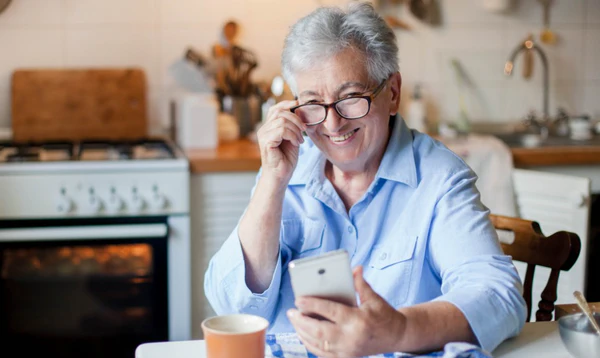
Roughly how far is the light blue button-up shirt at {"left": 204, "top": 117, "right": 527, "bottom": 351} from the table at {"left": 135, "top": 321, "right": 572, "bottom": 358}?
78mm

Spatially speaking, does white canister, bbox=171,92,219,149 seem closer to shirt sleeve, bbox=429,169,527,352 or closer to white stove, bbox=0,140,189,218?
white stove, bbox=0,140,189,218

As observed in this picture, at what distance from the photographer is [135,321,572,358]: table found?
1.24 m

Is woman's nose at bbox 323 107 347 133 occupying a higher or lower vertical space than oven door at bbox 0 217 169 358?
higher

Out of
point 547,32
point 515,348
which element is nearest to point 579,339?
point 515,348

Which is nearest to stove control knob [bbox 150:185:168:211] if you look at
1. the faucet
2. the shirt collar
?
the shirt collar

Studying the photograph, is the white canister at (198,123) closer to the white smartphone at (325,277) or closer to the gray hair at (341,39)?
the gray hair at (341,39)

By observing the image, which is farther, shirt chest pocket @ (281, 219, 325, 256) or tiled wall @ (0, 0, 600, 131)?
tiled wall @ (0, 0, 600, 131)

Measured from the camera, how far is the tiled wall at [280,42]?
10.3 ft

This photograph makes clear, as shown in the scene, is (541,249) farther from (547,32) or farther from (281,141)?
(547,32)

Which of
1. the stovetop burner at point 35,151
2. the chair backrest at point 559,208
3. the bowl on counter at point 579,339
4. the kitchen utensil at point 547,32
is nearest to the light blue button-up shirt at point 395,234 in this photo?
the bowl on counter at point 579,339

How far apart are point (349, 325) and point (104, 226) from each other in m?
1.66

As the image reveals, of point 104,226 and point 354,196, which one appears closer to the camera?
point 354,196

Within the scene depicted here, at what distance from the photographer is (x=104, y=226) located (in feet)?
8.52

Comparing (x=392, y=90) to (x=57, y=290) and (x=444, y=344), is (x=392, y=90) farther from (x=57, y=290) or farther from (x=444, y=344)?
(x=57, y=290)
